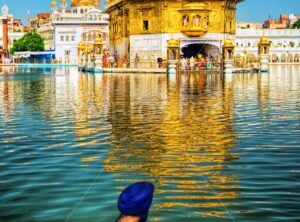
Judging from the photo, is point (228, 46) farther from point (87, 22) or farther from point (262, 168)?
point (87, 22)

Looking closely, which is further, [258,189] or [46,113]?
[46,113]

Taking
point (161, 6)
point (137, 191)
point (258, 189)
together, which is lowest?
point (258, 189)

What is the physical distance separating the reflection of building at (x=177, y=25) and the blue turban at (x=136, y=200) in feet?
177

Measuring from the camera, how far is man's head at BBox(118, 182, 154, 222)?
368 cm

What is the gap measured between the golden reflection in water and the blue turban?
10.7ft

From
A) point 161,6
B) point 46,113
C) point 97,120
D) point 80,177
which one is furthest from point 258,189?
point 161,6

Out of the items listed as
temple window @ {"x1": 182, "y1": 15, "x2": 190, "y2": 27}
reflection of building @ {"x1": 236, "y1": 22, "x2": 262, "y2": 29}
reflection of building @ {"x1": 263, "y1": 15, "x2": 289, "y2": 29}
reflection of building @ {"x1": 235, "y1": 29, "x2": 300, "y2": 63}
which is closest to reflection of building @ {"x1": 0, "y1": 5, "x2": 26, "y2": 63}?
reflection of building @ {"x1": 235, "y1": 29, "x2": 300, "y2": 63}

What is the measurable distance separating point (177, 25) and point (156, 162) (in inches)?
1915

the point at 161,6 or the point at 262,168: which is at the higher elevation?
the point at 161,6

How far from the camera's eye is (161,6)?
5712 cm

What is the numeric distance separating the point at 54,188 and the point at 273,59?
108793 mm

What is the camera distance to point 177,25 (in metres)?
57.4

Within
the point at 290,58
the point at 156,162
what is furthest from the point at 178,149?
the point at 290,58

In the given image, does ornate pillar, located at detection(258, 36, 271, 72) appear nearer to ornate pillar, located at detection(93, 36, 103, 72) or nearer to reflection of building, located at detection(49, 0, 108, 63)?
ornate pillar, located at detection(93, 36, 103, 72)
